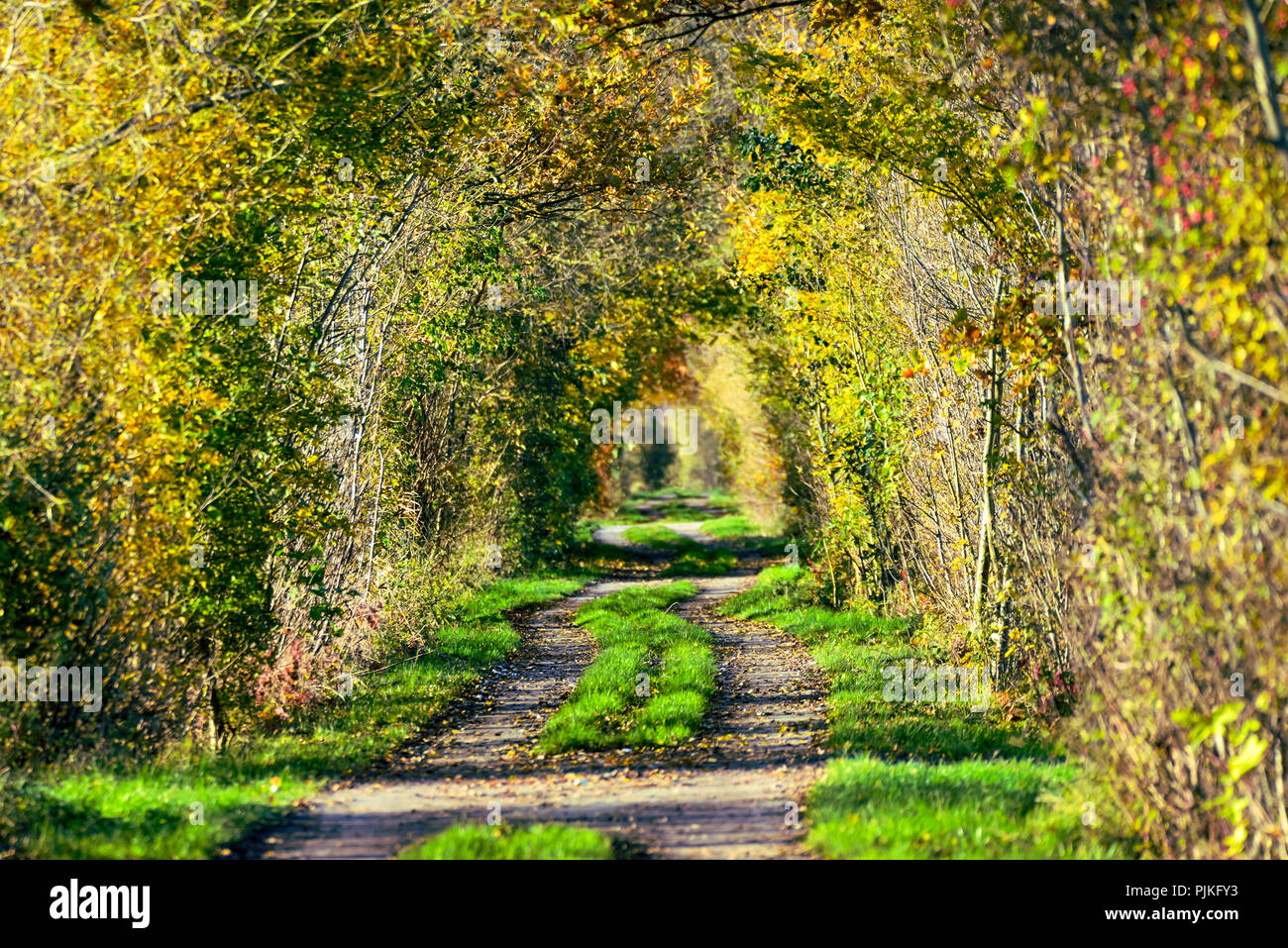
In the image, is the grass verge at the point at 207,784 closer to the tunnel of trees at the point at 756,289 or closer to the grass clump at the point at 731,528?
the tunnel of trees at the point at 756,289

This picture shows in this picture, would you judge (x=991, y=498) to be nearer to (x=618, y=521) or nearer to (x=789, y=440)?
(x=789, y=440)

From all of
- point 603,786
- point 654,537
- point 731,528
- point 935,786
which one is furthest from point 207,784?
point 731,528

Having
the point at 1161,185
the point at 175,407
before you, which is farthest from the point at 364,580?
the point at 1161,185

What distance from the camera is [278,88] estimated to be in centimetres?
764

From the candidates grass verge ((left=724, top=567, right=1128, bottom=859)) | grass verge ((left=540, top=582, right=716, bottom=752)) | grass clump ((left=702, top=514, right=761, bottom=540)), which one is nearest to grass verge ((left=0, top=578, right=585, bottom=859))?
grass verge ((left=540, top=582, right=716, bottom=752))

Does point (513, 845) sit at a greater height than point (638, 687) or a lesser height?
greater

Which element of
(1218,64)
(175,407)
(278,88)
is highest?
(278,88)

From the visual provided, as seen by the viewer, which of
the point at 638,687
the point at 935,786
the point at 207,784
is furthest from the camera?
the point at 638,687

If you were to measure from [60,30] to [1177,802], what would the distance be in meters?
7.22

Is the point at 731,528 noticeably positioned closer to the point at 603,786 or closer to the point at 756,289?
the point at 756,289

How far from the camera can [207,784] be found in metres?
7.27

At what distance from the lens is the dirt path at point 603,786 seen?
6.25 metres

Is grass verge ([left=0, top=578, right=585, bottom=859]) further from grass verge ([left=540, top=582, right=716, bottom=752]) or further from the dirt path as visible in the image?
grass verge ([left=540, top=582, right=716, bottom=752])

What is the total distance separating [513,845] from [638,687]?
5293mm
